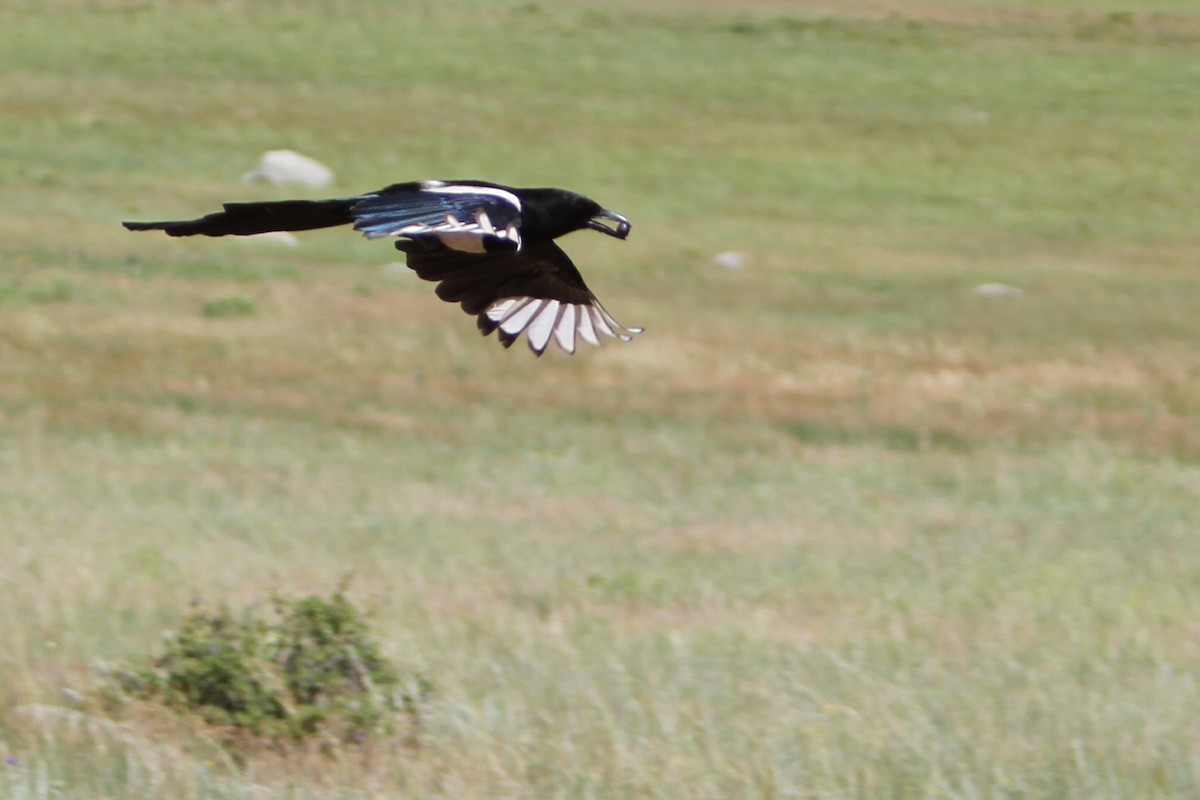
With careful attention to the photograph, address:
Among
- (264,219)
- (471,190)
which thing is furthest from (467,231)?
(264,219)

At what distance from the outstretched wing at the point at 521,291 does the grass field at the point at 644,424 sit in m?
1.79

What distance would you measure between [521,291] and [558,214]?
70 cm

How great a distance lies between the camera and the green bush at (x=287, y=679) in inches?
249

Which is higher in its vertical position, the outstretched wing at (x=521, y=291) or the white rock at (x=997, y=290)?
the outstretched wing at (x=521, y=291)

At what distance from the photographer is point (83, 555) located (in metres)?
8.89

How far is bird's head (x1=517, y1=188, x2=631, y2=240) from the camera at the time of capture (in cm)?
367

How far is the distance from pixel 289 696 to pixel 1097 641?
337 cm

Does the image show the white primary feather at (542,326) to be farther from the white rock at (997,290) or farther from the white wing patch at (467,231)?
the white rock at (997,290)

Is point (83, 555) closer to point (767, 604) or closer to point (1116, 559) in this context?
point (767, 604)

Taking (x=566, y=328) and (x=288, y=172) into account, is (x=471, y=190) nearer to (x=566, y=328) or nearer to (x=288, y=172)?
(x=566, y=328)

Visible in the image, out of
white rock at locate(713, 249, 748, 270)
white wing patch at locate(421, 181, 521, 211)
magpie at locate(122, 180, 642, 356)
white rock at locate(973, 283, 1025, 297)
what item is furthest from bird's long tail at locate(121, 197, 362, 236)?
white rock at locate(713, 249, 748, 270)

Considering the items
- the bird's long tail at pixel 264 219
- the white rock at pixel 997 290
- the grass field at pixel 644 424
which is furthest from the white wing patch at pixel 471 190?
the white rock at pixel 997 290

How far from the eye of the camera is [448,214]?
329 centimetres

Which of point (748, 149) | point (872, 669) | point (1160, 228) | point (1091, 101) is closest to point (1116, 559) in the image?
point (872, 669)
